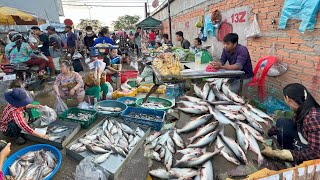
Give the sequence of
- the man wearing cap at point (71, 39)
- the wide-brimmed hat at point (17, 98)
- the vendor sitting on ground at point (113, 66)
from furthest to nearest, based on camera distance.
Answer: the man wearing cap at point (71, 39), the vendor sitting on ground at point (113, 66), the wide-brimmed hat at point (17, 98)

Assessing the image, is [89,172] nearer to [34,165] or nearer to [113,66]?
[34,165]

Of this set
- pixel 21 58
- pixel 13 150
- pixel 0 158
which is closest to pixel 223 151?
pixel 0 158

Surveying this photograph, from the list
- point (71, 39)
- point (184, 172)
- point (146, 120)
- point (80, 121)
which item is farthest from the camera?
point (71, 39)

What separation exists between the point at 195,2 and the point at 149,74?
5709 mm

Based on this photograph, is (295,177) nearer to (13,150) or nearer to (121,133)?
(121,133)

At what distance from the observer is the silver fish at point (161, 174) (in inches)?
97.6

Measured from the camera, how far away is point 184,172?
250cm

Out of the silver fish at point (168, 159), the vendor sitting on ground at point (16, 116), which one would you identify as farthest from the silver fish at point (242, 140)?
the vendor sitting on ground at point (16, 116)

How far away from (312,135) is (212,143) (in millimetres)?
1264

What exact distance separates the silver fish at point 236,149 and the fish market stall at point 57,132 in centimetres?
283

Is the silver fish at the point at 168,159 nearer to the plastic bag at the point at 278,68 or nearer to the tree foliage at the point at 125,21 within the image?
the plastic bag at the point at 278,68

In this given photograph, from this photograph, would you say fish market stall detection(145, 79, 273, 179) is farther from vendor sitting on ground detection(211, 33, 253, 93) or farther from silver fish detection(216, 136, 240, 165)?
vendor sitting on ground detection(211, 33, 253, 93)

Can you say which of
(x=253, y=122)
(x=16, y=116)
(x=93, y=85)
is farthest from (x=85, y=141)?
(x=253, y=122)

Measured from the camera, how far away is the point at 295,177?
1.87 m
